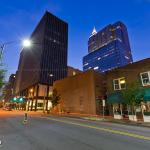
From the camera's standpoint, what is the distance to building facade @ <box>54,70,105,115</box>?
1394 inches

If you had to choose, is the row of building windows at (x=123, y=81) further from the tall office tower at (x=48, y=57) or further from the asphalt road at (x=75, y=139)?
the tall office tower at (x=48, y=57)

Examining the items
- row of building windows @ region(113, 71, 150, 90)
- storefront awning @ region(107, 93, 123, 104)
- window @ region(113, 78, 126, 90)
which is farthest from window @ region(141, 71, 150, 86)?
storefront awning @ region(107, 93, 123, 104)

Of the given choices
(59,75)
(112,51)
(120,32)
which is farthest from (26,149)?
(120,32)

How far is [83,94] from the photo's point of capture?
3900cm

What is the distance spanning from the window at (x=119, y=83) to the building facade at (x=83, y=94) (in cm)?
752

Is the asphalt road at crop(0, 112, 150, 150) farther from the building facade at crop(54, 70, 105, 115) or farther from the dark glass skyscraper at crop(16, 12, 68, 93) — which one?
the dark glass skyscraper at crop(16, 12, 68, 93)

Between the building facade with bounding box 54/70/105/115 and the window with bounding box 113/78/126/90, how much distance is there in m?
7.52

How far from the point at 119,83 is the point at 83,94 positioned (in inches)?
509

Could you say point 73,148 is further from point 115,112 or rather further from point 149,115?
point 115,112

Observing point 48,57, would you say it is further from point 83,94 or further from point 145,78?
point 145,78

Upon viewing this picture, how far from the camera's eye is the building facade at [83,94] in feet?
116

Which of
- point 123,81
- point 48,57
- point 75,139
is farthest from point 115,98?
point 48,57

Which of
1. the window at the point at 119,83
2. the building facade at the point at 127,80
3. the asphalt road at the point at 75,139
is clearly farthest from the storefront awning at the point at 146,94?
the asphalt road at the point at 75,139

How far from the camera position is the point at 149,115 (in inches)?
830
